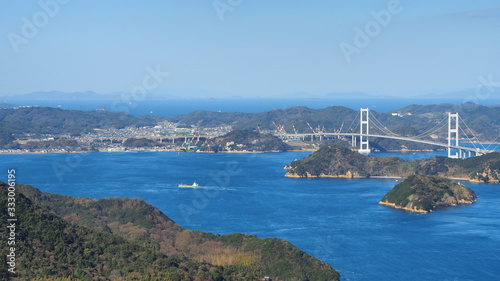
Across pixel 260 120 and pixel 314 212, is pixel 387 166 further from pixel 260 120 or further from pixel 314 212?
pixel 260 120

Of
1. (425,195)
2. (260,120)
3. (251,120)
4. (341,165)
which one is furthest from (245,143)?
(425,195)

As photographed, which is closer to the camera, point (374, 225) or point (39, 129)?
point (374, 225)

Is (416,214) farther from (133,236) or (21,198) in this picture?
(21,198)

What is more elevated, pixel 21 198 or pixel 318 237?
pixel 21 198

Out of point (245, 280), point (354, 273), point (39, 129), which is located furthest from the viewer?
point (39, 129)

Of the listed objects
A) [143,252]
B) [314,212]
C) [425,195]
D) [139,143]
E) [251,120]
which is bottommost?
[314,212]

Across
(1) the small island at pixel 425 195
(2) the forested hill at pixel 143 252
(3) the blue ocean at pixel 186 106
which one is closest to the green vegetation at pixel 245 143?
(1) the small island at pixel 425 195

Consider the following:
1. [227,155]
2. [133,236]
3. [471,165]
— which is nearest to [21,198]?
[133,236]

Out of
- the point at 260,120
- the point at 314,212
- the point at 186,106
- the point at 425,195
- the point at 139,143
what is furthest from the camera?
the point at 186,106
